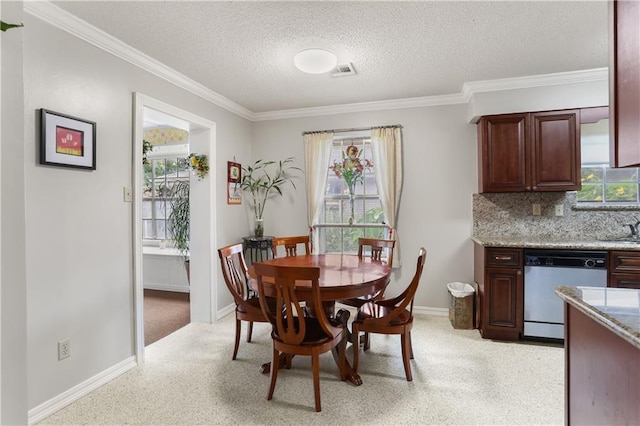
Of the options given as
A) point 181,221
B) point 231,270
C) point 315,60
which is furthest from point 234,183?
point 315,60

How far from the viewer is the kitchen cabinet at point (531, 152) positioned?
3.25 metres

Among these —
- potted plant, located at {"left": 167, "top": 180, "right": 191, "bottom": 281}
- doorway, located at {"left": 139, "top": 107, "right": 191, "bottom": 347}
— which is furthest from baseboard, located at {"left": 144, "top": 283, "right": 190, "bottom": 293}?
potted plant, located at {"left": 167, "top": 180, "right": 191, "bottom": 281}

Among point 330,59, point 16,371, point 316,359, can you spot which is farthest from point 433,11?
point 16,371

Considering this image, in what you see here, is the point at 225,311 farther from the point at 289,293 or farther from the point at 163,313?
the point at 289,293

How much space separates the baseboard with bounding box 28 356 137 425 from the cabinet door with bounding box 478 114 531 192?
12.1 feet

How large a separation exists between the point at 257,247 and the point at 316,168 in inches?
49.0

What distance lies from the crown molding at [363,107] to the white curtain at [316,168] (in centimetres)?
30

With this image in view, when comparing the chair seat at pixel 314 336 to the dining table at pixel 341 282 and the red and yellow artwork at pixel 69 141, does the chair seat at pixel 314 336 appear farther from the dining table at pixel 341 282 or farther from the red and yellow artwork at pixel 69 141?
the red and yellow artwork at pixel 69 141

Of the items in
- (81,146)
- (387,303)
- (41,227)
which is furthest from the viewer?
(387,303)

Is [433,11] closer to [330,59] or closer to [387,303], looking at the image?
[330,59]

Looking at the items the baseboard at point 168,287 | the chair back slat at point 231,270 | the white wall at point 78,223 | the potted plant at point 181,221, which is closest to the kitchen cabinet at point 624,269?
the chair back slat at point 231,270

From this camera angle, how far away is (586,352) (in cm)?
128

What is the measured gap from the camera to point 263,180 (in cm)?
458

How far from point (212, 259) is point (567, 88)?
13.2 feet
